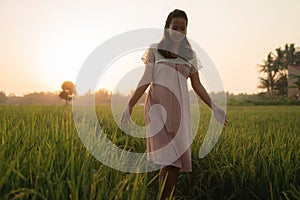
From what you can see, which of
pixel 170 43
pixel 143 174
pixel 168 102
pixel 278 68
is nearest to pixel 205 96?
pixel 168 102

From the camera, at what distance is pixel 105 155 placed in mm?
1838

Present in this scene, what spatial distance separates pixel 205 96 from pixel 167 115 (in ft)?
1.25

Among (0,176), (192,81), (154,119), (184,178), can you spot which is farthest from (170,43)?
(0,176)

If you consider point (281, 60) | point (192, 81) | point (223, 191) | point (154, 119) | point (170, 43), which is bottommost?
point (223, 191)

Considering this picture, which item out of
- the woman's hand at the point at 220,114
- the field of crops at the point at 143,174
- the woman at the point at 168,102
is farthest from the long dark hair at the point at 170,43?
the field of crops at the point at 143,174

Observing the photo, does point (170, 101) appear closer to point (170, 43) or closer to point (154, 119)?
point (154, 119)

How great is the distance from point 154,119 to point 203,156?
84 cm

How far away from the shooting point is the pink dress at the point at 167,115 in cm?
226

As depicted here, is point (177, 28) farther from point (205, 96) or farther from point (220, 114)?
point (220, 114)

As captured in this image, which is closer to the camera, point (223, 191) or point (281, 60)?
point (223, 191)

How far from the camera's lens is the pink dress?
2264 mm

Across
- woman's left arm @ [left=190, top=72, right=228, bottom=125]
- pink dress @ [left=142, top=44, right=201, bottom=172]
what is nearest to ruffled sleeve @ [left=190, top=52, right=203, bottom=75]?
→ woman's left arm @ [left=190, top=72, right=228, bottom=125]

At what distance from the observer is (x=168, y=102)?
228 cm

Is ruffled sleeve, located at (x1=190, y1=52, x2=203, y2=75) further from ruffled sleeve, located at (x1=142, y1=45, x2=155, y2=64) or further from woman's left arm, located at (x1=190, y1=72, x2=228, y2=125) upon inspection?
ruffled sleeve, located at (x1=142, y1=45, x2=155, y2=64)
